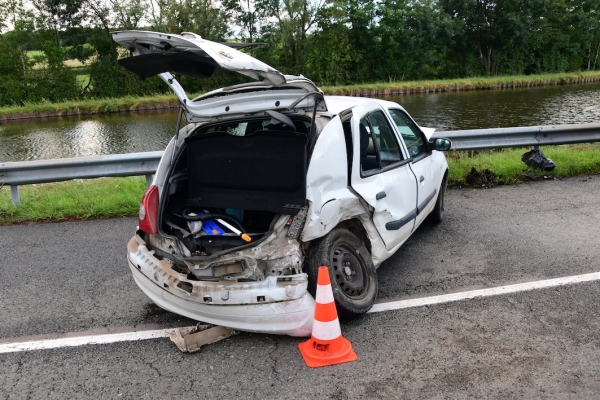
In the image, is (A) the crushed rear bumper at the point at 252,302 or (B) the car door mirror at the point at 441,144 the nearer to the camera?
(A) the crushed rear bumper at the point at 252,302

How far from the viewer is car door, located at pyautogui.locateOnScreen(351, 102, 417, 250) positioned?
164 inches

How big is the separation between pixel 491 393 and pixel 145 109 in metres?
34.4

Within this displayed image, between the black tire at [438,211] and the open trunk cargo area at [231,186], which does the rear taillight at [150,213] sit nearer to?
the open trunk cargo area at [231,186]

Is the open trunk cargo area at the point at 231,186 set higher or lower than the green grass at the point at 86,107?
higher

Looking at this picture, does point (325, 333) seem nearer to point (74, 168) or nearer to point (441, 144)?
point (441, 144)

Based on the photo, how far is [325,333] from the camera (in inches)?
134

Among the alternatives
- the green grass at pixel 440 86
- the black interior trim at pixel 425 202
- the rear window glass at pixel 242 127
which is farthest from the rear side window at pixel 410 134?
the green grass at pixel 440 86

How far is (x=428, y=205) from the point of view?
17.9 feet

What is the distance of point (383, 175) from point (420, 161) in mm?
999

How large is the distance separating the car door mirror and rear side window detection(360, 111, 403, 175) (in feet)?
2.42

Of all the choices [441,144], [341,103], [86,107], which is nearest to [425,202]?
[441,144]

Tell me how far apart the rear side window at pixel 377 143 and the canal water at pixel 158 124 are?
12.7 meters

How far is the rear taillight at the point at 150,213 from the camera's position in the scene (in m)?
4.01

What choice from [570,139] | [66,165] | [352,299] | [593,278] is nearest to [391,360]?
[352,299]
